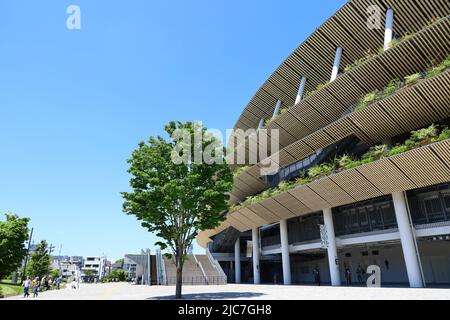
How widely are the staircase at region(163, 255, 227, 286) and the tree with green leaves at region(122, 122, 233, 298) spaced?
18108mm

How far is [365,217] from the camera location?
22.7 meters

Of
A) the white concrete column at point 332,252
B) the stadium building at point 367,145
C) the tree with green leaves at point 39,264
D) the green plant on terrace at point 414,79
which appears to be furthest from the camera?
the tree with green leaves at point 39,264

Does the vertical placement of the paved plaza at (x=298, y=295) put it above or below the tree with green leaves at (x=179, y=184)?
below

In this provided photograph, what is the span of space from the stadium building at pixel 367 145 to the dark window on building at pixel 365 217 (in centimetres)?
7

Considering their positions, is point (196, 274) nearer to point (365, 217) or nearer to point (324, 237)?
point (324, 237)

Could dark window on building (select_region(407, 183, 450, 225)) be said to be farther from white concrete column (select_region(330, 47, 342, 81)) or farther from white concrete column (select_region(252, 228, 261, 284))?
white concrete column (select_region(252, 228, 261, 284))

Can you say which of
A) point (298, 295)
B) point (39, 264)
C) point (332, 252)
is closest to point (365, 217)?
point (332, 252)

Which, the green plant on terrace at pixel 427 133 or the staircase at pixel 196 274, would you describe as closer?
the green plant on terrace at pixel 427 133

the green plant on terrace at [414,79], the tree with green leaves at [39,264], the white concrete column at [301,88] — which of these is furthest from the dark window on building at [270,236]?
the tree with green leaves at [39,264]

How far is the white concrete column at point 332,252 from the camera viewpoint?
22.1 m

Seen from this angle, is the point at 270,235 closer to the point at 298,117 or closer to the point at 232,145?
the point at 232,145

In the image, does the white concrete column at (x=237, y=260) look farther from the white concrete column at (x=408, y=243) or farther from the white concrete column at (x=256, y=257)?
the white concrete column at (x=408, y=243)

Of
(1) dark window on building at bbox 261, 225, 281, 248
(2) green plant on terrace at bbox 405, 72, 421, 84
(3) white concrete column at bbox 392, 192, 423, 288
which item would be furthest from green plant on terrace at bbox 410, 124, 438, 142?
(1) dark window on building at bbox 261, 225, 281, 248
